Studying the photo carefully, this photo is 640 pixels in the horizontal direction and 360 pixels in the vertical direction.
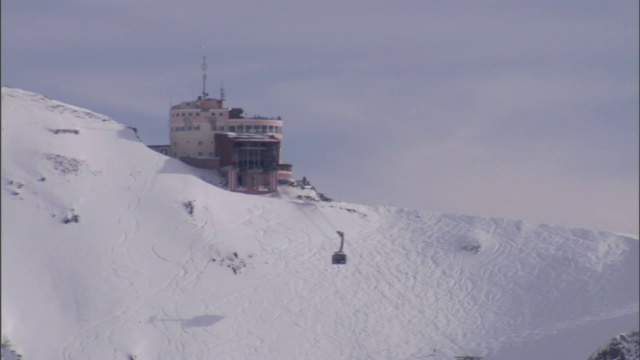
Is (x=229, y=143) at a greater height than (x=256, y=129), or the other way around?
(x=256, y=129)

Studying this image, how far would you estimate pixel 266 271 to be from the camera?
5284 cm

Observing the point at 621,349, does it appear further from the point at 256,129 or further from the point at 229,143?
the point at 256,129

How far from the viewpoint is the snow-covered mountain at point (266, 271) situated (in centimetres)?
4678

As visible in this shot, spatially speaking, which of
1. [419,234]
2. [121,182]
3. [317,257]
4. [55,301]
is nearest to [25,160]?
[121,182]

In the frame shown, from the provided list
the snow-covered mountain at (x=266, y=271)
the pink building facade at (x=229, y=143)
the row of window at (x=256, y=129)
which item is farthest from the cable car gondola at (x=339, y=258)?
the row of window at (x=256, y=129)

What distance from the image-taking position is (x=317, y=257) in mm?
55031

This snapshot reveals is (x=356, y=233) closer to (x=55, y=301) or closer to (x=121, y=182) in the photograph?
(x=121, y=182)

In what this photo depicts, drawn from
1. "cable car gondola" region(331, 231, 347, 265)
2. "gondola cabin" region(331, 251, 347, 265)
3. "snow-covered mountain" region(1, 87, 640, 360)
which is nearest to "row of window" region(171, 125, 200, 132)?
"snow-covered mountain" region(1, 87, 640, 360)

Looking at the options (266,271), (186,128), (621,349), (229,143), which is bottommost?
(621,349)

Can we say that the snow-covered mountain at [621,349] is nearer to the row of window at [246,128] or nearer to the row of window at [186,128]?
the row of window at [246,128]

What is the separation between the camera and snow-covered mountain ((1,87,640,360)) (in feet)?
153

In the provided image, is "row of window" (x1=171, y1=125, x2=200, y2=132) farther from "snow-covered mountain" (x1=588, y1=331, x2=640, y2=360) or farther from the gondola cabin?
"snow-covered mountain" (x1=588, y1=331, x2=640, y2=360)

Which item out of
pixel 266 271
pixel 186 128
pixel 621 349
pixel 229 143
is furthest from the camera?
pixel 186 128

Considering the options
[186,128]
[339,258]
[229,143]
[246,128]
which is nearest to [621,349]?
[339,258]
